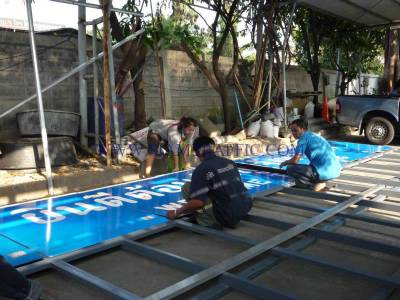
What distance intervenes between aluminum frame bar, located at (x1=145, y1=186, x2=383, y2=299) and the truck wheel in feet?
20.3

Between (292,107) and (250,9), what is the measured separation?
349cm

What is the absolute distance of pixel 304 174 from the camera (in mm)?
5719

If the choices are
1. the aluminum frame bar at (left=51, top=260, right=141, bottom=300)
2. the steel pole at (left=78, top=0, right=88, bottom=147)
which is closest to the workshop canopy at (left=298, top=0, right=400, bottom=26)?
the steel pole at (left=78, top=0, right=88, bottom=147)

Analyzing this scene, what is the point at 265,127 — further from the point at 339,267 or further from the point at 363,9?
the point at 339,267

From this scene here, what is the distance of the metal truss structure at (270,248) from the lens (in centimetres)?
299

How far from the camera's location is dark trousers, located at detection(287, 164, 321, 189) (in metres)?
5.70

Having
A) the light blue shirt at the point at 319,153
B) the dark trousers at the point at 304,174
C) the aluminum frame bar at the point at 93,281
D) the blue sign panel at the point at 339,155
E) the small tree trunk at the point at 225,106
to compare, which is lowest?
the aluminum frame bar at the point at 93,281

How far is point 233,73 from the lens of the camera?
1080cm

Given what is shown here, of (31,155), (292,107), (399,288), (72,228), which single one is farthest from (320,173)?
(292,107)

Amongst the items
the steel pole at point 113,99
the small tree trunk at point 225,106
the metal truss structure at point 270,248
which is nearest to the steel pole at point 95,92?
the steel pole at point 113,99

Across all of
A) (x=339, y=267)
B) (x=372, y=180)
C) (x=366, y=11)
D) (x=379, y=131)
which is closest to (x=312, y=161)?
(x=372, y=180)

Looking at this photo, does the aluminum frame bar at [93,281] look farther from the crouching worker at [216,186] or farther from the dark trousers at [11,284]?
the crouching worker at [216,186]

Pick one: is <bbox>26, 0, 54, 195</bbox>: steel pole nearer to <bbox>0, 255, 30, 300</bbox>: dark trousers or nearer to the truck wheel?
<bbox>0, 255, 30, 300</bbox>: dark trousers

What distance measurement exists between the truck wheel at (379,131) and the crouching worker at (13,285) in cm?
990
